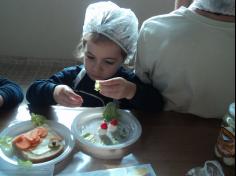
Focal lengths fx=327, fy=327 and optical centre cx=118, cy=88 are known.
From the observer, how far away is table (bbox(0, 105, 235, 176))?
609 mm

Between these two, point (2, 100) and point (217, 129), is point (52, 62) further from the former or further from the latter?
point (217, 129)

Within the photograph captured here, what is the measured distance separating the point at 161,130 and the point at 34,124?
0.89 feet

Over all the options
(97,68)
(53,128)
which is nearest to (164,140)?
(53,128)

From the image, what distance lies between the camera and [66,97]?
0.77m

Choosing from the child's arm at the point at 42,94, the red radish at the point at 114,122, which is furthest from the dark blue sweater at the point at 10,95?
the red radish at the point at 114,122

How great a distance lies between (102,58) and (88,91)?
167 mm

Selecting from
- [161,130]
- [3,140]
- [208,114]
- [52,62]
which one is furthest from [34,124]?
[52,62]

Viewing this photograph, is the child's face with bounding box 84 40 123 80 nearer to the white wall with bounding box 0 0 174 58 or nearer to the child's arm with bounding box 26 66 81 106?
the child's arm with bounding box 26 66 81 106

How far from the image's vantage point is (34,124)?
0.68m

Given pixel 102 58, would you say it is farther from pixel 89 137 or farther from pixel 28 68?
pixel 28 68

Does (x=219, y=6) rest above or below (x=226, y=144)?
above

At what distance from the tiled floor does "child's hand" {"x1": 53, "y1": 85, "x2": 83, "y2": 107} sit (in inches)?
46.1

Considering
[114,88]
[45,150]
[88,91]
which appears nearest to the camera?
[45,150]

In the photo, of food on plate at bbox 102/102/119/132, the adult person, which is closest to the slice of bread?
food on plate at bbox 102/102/119/132
